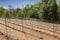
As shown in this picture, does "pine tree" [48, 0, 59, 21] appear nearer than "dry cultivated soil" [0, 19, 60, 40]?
No

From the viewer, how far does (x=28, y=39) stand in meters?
12.9

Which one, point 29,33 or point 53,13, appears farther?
point 53,13

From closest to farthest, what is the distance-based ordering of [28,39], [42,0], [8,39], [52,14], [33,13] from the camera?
[8,39], [28,39], [52,14], [33,13], [42,0]

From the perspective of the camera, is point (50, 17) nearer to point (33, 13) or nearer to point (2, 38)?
point (33, 13)

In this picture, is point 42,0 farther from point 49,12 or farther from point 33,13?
point 49,12

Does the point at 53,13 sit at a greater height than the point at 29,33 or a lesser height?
greater

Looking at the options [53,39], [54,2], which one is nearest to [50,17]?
[54,2]

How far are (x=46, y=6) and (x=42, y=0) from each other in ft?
34.7

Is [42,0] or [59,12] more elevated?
[42,0]

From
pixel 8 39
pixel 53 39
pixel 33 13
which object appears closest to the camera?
pixel 8 39

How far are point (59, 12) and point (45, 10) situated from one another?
3.55 meters

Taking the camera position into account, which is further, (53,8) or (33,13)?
(33,13)

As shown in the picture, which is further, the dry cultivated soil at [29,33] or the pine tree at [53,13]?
the pine tree at [53,13]

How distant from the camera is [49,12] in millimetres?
42000
